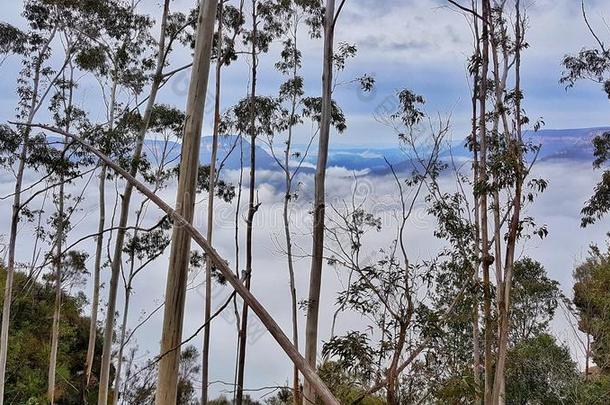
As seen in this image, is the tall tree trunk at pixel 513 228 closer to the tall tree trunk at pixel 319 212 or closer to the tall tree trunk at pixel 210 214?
the tall tree trunk at pixel 319 212

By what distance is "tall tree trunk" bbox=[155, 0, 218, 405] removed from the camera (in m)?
1.10

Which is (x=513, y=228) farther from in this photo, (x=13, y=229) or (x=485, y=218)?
(x=13, y=229)

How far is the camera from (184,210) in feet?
3.80

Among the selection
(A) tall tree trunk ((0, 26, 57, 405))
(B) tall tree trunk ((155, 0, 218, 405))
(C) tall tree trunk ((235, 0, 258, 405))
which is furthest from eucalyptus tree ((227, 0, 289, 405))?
(B) tall tree trunk ((155, 0, 218, 405))

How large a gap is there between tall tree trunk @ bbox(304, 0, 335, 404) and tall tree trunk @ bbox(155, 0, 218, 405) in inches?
97.1

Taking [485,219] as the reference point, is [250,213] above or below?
above

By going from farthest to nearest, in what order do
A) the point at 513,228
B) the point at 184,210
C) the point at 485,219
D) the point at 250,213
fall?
the point at 250,213, the point at 485,219, the point at 513,228, the point at 184,210

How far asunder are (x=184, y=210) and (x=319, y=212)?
2754 millimetres

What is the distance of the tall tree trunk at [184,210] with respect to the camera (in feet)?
3.60

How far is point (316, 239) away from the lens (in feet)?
12.4

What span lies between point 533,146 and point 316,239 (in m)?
2.35

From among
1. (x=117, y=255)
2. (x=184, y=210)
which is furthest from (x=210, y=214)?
(x=184, y=210)

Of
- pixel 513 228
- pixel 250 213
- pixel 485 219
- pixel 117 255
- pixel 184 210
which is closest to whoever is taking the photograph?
pixel 184 210

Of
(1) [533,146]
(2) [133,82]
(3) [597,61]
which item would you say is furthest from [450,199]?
(2) [133,82]
